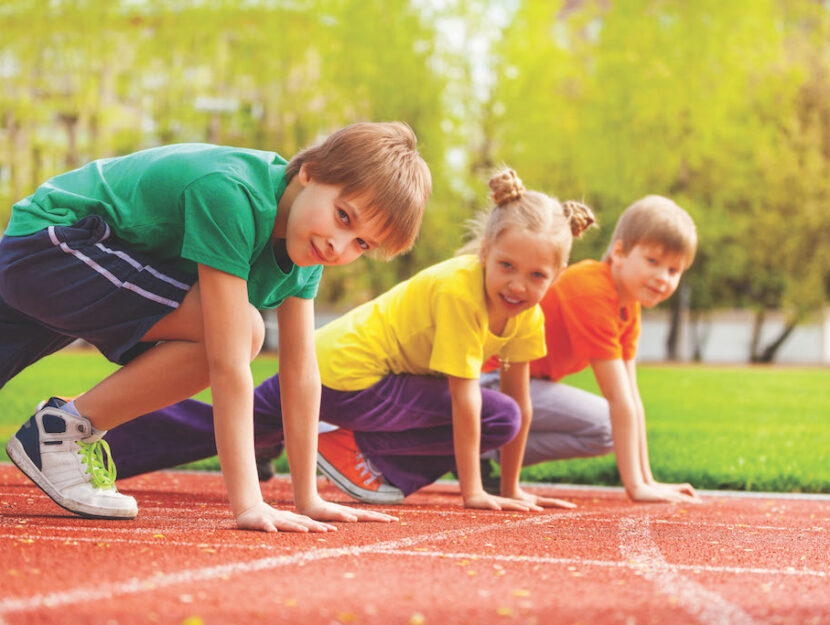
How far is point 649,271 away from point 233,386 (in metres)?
2.51

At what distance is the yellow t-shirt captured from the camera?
412cm

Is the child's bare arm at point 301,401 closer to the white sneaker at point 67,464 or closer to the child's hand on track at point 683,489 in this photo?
the white sneaker at point 67,464

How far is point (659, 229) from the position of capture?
4.89m

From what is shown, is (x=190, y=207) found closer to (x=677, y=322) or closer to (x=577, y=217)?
(x=577, y=217)

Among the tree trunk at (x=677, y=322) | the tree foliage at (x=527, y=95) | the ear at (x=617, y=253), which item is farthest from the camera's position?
the tree trunk at (x=677, y=322)

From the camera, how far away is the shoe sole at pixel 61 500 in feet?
10.6

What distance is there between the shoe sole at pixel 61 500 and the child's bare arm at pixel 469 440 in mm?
1362

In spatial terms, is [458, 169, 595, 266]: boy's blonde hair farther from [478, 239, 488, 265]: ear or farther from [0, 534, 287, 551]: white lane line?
[0, 534, 287, 551]: white lane line

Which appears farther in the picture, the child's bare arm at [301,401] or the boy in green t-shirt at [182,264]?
the child's bare arm at [301,401]

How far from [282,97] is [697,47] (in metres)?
11.8

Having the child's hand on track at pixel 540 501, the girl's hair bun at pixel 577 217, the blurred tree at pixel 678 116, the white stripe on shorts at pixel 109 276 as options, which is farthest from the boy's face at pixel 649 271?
the blurred tree at pixel 678 116

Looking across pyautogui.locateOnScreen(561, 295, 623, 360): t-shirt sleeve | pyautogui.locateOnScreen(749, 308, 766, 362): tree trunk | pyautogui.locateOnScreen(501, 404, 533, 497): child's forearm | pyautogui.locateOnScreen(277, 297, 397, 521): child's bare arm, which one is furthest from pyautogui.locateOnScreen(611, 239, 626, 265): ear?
pyautogui.locateOnScreen(749, 308, 766, 362): tree trunk

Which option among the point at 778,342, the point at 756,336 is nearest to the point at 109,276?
the point at 778,342

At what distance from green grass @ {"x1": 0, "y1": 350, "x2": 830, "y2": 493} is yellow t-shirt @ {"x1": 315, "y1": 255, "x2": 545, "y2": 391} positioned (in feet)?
5.57
